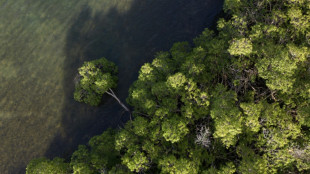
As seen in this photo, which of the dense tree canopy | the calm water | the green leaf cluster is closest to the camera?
the dense tree canopy

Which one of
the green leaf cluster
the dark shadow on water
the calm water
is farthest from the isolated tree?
the calm water

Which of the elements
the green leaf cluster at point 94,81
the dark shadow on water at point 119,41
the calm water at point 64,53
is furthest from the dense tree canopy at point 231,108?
the calm water at point 64,53

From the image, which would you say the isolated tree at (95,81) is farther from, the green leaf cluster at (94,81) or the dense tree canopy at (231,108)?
the dense tree canopy at (231,108)

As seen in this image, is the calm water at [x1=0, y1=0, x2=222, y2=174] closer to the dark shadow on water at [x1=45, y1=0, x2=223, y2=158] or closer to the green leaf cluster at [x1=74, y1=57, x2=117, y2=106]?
the dark shadow on water at [x1=45, y1=0, x2=223, y2=158]

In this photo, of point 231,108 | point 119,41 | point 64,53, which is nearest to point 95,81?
point 119,41

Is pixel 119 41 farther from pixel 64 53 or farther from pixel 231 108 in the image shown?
pixel 231 108

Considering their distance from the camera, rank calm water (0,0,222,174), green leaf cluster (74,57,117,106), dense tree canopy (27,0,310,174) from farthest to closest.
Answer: calm water (0,0,222,174)
green leaf cluster (74,57,117,106)
dense tree canopy (27,0,310,174)

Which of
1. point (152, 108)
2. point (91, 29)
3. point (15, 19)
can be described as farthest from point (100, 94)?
point (15, 19)
